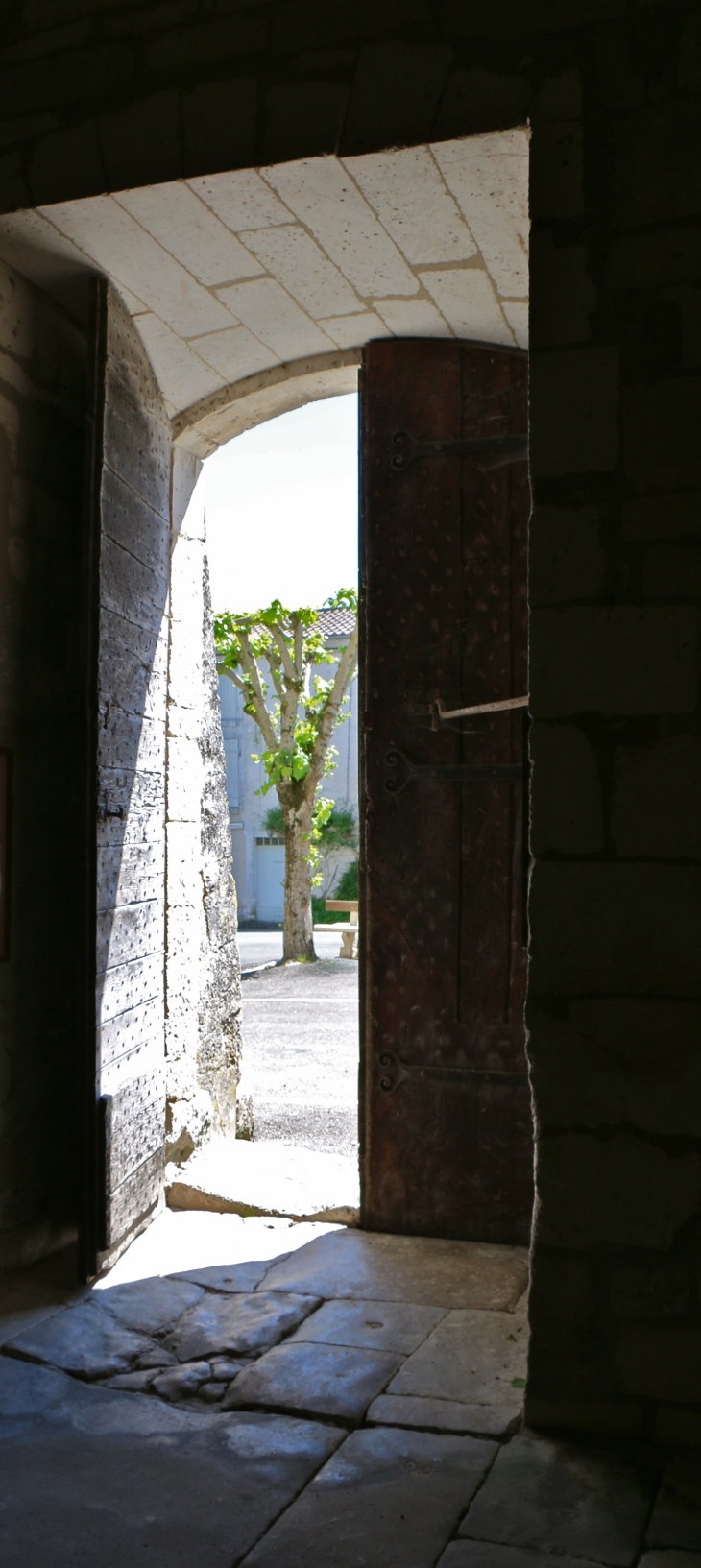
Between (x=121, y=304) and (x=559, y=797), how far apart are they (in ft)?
5.92

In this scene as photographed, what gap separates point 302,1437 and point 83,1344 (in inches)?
24.3

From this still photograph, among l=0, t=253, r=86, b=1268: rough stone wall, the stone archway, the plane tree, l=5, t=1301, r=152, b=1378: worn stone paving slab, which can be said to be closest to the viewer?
l=5, t=1301, r=152, b=1378: worn stone paving slab

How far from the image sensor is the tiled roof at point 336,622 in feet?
70.7

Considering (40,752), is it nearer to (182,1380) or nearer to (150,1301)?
(150,1301)

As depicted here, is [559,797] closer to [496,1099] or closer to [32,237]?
[496,1099]

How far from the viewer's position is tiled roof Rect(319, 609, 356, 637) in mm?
21547

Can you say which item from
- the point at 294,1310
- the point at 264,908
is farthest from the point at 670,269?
the point at 264,908

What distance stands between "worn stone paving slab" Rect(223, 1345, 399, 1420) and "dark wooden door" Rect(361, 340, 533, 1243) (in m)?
0.79

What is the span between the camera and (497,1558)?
1.63 metres

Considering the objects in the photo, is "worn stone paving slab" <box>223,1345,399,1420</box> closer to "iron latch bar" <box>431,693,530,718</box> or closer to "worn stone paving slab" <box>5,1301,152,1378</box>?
"worn stone paving slab" <box>5,1301,152,1378</box>

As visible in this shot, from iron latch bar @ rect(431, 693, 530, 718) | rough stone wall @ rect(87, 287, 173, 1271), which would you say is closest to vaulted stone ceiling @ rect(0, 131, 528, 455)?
rough stone wall @ rect(87, 287, 173, 1271)

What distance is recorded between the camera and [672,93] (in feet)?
6.67

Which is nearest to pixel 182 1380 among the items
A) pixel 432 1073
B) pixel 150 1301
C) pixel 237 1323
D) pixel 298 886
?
pixel 237 1323

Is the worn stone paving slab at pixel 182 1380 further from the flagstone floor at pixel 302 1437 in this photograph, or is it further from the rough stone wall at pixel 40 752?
Result: the rough stone wall at pixel 40 752
